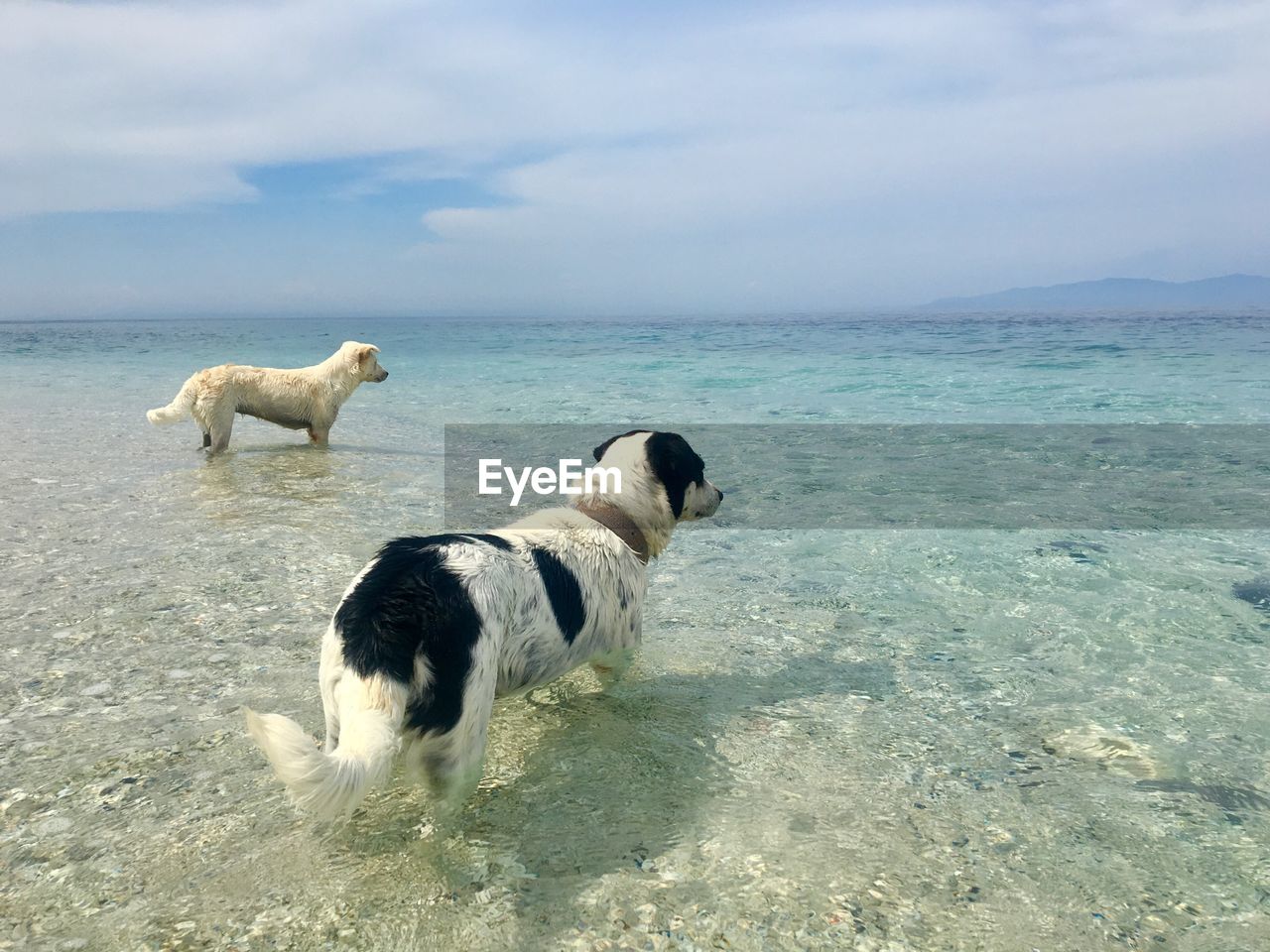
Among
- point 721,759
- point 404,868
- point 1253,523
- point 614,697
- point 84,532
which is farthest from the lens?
point 1253,523

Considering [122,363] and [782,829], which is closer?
[782,829]

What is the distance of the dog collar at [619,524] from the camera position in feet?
13.1

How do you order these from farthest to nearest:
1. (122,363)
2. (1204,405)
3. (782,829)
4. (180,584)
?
(122,363)
(1204,405)
(180,584)
(782,829)

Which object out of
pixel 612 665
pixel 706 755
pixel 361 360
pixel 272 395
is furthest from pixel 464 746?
pixel 361 360

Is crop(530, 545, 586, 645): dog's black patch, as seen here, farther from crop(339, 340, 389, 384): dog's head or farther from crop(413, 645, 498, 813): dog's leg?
crop(339, 340, 389, 384): dog's head

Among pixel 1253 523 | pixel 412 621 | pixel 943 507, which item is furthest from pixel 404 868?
pixel 1253 523

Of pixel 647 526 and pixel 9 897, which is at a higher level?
pixel 647 526

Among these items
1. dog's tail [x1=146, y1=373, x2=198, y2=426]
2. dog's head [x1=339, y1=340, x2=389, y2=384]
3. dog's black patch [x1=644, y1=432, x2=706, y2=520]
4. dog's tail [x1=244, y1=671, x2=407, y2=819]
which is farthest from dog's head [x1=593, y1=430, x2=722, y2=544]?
dog's head [x1=339, y1=340, x2=389, y2=384]

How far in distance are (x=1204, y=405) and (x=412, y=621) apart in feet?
50.9

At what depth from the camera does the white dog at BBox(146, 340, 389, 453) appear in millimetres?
10117

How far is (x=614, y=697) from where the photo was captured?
13.4ft

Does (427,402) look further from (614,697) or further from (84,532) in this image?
(614,697)

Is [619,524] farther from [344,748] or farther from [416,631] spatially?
[344,748]

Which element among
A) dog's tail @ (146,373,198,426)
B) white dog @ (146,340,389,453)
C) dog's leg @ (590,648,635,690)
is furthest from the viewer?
white dog @ (146,340,389,453)
